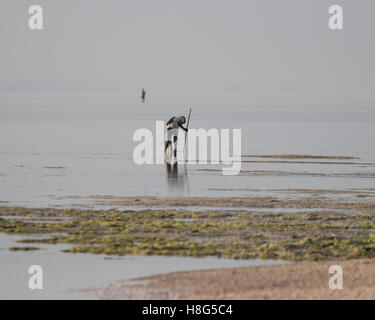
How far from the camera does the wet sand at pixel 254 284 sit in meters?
18.2

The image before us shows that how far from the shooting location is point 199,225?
26.3 metres

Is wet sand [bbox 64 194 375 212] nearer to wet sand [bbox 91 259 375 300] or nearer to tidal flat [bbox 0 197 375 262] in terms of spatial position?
tidal flat [bbox 0 197 375 262]

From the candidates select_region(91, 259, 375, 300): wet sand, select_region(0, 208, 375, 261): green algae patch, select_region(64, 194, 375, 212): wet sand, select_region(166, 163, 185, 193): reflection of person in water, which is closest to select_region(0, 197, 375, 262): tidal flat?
select_region(0, 208, 375, 261): green algae patch

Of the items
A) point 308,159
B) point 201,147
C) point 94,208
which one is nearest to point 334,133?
point 201,147

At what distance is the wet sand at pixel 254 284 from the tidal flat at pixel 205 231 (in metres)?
1.77

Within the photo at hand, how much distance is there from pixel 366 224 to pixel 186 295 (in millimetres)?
10165

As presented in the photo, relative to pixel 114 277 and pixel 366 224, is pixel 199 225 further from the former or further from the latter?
pixel 114 277

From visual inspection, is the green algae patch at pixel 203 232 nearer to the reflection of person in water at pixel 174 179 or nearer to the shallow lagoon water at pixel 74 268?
the shallow lagoon water at pixel 74 268

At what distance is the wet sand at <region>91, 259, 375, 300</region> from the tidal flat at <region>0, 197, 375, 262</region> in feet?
5.80

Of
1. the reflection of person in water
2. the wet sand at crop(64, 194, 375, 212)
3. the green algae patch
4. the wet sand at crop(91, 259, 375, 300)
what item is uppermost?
the reflection of person in water

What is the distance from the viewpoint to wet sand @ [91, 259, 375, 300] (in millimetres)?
18250

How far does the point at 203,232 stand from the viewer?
2516cm

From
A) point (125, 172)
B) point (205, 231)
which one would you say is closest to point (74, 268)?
point (205, 231)

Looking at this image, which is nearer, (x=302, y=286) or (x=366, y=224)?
(x=302, y=286)
